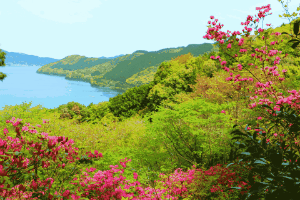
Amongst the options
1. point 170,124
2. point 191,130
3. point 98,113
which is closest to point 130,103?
point 98,113

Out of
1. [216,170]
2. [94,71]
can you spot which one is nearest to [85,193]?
[216,170]

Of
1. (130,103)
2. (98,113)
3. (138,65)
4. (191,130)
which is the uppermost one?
(138,65)

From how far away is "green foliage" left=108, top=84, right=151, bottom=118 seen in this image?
1130 inches

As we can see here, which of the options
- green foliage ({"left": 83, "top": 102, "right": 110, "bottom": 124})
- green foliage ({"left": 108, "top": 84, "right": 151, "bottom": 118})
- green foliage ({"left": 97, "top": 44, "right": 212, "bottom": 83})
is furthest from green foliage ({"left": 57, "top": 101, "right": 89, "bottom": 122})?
green foliage ({"left": 97, "top": 44, "right": 212, "bottom": 83})

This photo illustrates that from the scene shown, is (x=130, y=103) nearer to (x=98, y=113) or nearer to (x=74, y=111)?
(x=98, y=113)

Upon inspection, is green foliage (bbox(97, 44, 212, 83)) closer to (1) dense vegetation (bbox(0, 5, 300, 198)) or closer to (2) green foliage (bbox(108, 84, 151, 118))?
(2) green foliage (bbox(108, 84, 151, 118))

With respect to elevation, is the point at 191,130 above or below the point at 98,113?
above

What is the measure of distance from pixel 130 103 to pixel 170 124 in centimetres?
2216

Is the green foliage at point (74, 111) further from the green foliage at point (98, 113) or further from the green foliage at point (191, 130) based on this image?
the green foliage at point (191, 130)

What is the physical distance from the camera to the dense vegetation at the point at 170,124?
6520mm

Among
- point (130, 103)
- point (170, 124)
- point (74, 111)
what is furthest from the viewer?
point (74, 111)

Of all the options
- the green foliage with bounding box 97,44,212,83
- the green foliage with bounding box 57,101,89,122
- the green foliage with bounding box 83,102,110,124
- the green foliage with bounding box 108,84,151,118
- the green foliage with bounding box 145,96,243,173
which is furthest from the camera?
the green foliage with bounding box 97,44,212,83

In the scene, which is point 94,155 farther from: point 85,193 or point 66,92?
point 66,92

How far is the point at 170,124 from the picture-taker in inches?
281
